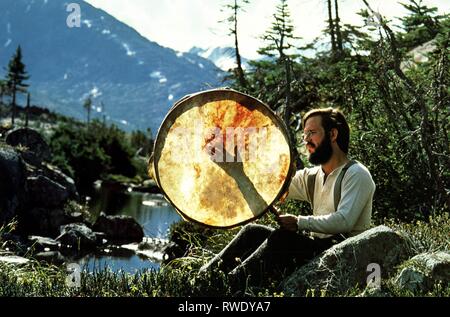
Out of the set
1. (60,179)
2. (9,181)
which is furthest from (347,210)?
(60,179)

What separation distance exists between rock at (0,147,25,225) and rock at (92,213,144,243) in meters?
4.72

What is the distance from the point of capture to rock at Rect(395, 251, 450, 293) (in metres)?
5.90

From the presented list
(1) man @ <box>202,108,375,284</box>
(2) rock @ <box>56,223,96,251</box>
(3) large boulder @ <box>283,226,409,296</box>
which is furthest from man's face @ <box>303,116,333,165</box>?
(2) rock @ <box>56,223,96,251</box>

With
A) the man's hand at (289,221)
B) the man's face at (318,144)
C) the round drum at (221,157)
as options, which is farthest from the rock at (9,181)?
the man's hand at (289,221)

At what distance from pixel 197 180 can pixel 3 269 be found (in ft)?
10.5

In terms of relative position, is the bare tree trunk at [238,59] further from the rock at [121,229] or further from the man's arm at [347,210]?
the man's arm at [347,210]

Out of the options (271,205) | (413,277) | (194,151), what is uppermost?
(194,151)

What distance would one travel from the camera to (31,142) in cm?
3922

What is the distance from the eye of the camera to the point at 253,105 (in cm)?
649

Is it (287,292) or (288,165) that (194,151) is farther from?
(287,292)

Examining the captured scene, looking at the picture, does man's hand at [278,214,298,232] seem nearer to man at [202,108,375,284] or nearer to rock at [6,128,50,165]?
man at [202,108,375,284]

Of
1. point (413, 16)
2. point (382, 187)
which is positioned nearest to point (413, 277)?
point (382, 187)

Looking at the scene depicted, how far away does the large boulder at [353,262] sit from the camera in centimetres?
608
